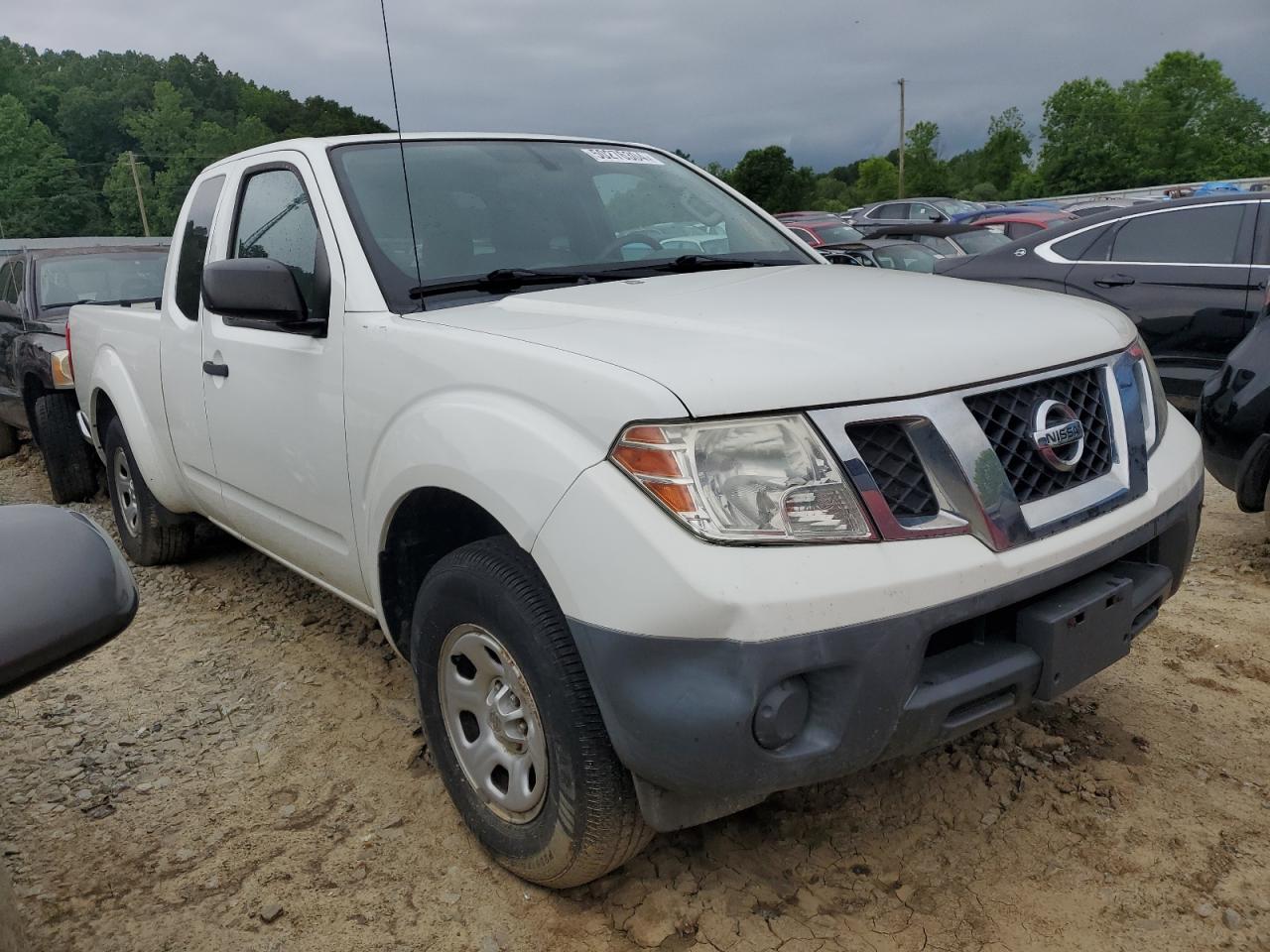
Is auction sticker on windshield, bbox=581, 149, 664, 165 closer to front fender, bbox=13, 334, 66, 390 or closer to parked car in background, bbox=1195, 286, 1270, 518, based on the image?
parked car in background, bbox=1195, 286, 1270, 518

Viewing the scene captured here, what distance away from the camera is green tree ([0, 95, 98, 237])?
209 ft

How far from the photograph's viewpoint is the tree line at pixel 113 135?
5784cm

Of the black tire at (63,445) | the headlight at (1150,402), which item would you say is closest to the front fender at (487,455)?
the headlight at (1150,402)

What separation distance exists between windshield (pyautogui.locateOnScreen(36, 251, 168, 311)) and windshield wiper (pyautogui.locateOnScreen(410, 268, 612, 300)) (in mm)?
5475

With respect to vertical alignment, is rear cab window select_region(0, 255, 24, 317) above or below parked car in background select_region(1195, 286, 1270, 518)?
above

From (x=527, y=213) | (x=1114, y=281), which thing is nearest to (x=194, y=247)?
(x=527, y=213)

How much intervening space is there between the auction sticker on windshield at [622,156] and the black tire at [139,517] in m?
2.47

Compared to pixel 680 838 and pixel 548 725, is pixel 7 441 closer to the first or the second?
pixel 680 838

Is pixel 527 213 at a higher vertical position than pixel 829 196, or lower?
lower

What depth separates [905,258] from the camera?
11055 millimetres

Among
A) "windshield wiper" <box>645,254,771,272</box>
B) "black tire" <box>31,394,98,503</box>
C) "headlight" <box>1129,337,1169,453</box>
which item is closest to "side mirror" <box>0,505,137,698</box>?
"windshield wiper" <box>645,254,771,272</box>

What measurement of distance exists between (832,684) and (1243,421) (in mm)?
2970

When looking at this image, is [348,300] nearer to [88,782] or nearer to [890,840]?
[88,782]

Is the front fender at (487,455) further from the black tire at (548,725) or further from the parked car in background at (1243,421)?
the parked car in background at (1243,421)
